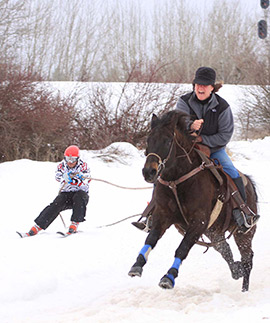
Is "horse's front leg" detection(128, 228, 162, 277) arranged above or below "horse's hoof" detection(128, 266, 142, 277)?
above

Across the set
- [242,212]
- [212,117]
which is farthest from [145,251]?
→ [212,117]

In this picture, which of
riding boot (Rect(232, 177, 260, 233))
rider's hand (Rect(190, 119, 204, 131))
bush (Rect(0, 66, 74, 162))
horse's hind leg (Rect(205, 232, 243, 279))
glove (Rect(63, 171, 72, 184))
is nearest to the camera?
rider's hand (Rect(190, 119, 204, 131))

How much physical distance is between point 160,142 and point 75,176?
11.8 feet

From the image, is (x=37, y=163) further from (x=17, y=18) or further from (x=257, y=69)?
(x=257, y=69)

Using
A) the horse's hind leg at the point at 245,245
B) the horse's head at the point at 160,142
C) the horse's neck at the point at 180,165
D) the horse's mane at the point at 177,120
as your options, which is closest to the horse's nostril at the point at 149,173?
the horse's head at the point at 160,142

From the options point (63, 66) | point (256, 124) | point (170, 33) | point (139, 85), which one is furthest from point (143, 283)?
point (170, 33)

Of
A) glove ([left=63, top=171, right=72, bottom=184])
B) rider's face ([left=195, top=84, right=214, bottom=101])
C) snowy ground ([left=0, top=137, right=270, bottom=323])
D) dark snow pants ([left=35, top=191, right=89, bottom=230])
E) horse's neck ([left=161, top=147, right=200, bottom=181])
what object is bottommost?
snowy ground ([left=0, top=137, right=270, bottom=323])

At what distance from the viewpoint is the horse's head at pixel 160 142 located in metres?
4.42

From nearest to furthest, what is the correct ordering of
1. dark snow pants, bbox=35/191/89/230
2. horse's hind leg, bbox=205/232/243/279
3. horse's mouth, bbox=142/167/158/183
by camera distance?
horse's mouth, bbox=142/167/158/183 < horse's hind leg, bbox=205/232/243/279 < dark snow pants, bbox=35/191/89/230

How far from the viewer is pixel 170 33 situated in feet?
125

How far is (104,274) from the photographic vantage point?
6668 millimetres

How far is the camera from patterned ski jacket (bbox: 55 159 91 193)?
805cm

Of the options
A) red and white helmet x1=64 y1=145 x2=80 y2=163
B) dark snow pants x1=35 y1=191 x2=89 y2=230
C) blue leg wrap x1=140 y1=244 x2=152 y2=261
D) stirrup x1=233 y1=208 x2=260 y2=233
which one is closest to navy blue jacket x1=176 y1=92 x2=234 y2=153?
stirrup x1=233 y1=208 x2=260 y2=233

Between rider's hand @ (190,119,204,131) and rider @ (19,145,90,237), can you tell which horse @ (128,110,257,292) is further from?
rider @ (19,145,90,237)
